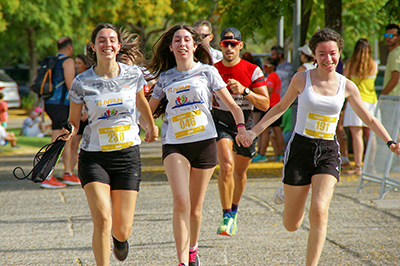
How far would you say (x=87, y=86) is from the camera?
4125 millimetres

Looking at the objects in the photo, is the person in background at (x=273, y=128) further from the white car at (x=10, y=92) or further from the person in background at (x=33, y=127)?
the white car at (x=10, y=92)

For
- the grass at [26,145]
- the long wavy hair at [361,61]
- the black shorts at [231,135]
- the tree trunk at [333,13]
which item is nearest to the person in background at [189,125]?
the black shorts at [231,135]

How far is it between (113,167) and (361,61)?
6.27 metres

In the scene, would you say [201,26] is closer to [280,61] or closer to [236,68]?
[236,68]

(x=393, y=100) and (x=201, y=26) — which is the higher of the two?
(x=201, y=26)

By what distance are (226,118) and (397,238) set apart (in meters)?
2.18

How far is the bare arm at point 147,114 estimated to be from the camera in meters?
4.49

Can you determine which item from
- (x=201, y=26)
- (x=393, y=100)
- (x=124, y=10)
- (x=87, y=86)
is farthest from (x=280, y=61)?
(x=124, y=10)

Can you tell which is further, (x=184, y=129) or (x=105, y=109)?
(x=184, y=129)

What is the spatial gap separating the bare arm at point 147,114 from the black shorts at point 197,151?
22 cm

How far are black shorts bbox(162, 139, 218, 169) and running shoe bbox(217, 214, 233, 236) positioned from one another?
1039 mm

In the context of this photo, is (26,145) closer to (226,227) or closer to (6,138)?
(6,138)

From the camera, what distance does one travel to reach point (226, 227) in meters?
5.38

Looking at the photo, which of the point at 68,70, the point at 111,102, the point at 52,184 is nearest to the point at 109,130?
the point at 111,102
